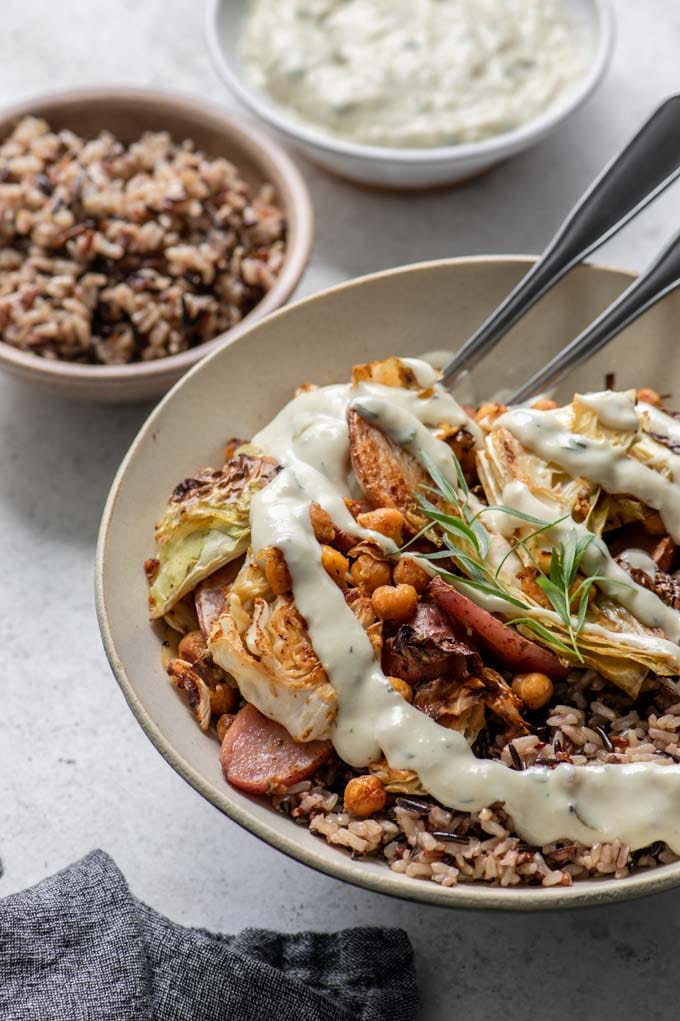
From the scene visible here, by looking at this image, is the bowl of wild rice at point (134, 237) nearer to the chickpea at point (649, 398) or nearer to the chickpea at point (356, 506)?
the chickpea at point (356, 506)

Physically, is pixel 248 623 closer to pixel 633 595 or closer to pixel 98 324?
pixel 633 595

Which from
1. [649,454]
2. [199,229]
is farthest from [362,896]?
[199,229]

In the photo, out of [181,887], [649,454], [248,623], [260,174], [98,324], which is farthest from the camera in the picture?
[260,174]

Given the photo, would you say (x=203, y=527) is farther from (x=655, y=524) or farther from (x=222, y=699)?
(x=655, y=524)

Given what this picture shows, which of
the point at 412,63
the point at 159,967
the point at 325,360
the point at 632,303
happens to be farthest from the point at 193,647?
the point at 412,63

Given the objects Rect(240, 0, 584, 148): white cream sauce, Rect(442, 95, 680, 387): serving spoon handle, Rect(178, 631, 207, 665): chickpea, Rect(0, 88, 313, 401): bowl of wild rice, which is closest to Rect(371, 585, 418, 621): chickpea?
Rect(178, 631, 207, 665): chickpea

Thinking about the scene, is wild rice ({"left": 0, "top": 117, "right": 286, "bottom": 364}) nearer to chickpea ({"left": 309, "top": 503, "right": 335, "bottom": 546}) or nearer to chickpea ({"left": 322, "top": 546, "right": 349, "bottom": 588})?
chickpea ({"left": 309, "top": 503, "right": 335, "bottom": 546})

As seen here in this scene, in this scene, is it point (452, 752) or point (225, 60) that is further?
point (225, 60)
